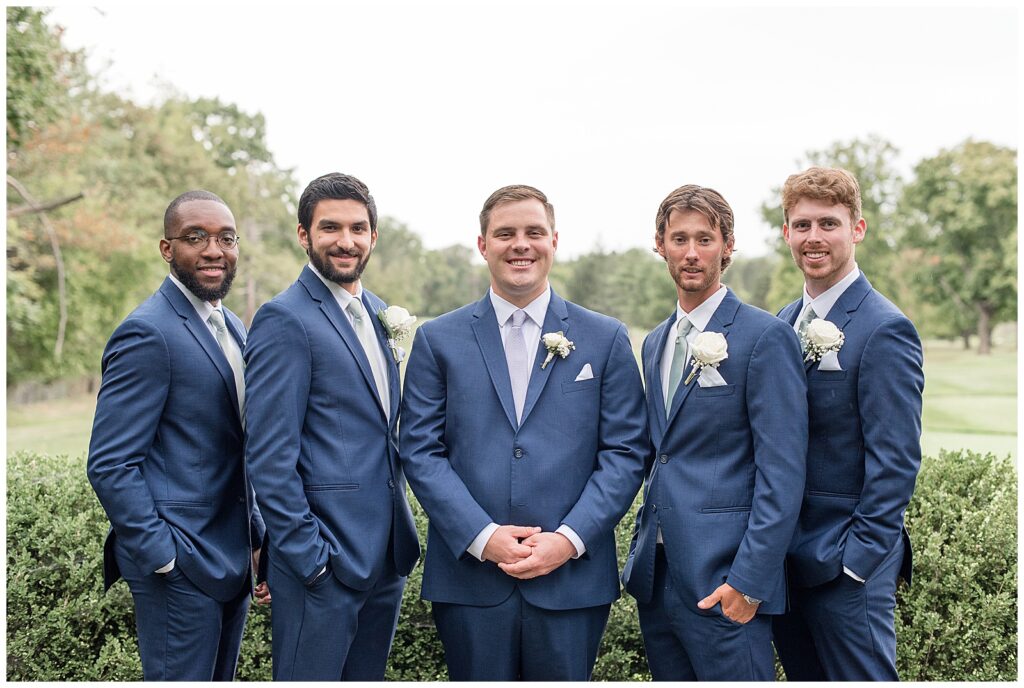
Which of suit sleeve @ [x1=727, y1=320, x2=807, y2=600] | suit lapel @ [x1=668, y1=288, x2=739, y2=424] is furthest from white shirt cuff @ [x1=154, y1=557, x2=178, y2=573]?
suit sleeve @ [x1=727, y1=320, x2=807, y2=600]

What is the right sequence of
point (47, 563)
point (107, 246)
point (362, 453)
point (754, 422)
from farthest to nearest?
point (107, 246) → point (47, 563) → point (362, 453) → point (754, 422)

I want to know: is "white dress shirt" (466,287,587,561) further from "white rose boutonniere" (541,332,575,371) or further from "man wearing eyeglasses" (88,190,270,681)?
"man wearing eyeglasses" (88,190,270,681)

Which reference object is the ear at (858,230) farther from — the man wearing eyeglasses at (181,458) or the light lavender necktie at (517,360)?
the man wearing eyeglasses at (181,458)

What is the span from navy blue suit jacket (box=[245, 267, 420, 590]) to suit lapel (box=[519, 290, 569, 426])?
25.5 inches

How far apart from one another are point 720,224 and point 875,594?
1.66 m

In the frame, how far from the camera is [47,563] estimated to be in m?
5.46

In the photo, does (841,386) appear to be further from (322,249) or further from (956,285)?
(956,285)

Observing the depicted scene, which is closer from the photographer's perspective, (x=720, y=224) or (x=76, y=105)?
(x=720, y=224)

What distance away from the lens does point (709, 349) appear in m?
3.33

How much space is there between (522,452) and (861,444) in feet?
4.67

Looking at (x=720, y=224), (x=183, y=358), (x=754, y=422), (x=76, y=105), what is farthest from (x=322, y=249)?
(x=76, y=105)

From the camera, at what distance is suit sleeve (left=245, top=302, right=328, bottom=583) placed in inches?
133

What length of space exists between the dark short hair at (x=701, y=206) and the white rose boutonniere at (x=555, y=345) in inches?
24.5

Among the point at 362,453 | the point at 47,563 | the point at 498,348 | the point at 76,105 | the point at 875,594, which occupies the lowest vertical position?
the point at 47,563
